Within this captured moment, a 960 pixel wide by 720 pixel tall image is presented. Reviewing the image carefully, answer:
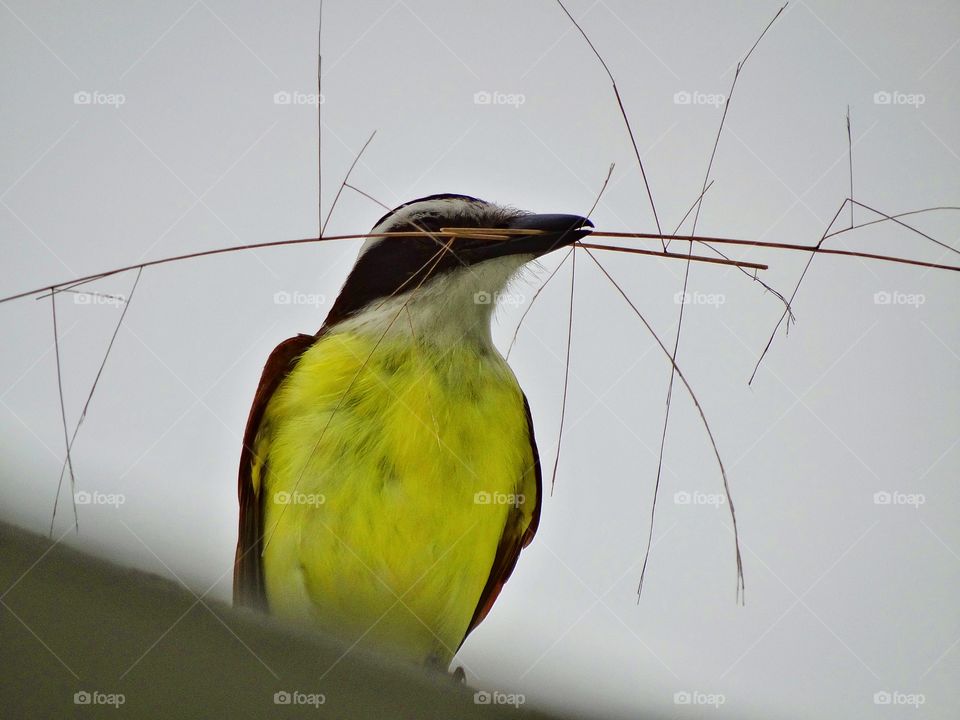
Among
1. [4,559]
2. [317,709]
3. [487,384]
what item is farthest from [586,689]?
[487,384]

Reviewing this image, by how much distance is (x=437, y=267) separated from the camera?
1.93 m

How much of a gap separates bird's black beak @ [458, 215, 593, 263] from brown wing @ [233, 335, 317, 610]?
532 millimetres

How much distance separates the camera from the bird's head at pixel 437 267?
184 centimetres

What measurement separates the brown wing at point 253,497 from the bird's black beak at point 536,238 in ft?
1.75

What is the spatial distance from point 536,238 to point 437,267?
37cm

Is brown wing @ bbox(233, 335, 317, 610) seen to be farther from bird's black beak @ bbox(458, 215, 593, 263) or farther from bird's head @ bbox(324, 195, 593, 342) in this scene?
bird's black beak @ bbox(458, 215, 593, 263)

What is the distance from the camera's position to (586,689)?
78 cm

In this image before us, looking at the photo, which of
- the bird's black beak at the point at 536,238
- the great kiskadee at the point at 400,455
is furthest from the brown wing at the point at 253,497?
the bird's black beak at the point at 536,238

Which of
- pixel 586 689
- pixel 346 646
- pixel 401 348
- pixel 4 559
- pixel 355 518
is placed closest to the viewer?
pixel 4 559

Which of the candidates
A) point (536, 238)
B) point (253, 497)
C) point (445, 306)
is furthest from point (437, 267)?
point (253, 497)

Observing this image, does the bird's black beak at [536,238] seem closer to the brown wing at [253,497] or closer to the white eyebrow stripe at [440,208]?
the white eyebrow stripe at [440,208]

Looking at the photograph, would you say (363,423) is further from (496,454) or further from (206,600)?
(206,600)

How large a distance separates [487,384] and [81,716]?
1.45 metres

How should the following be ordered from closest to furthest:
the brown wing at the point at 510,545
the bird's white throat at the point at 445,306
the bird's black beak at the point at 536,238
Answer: the bird's black beak at the point at 536,238 < the bird's white throat at the point at 445,306 < the brown wing at the point at 510,545
